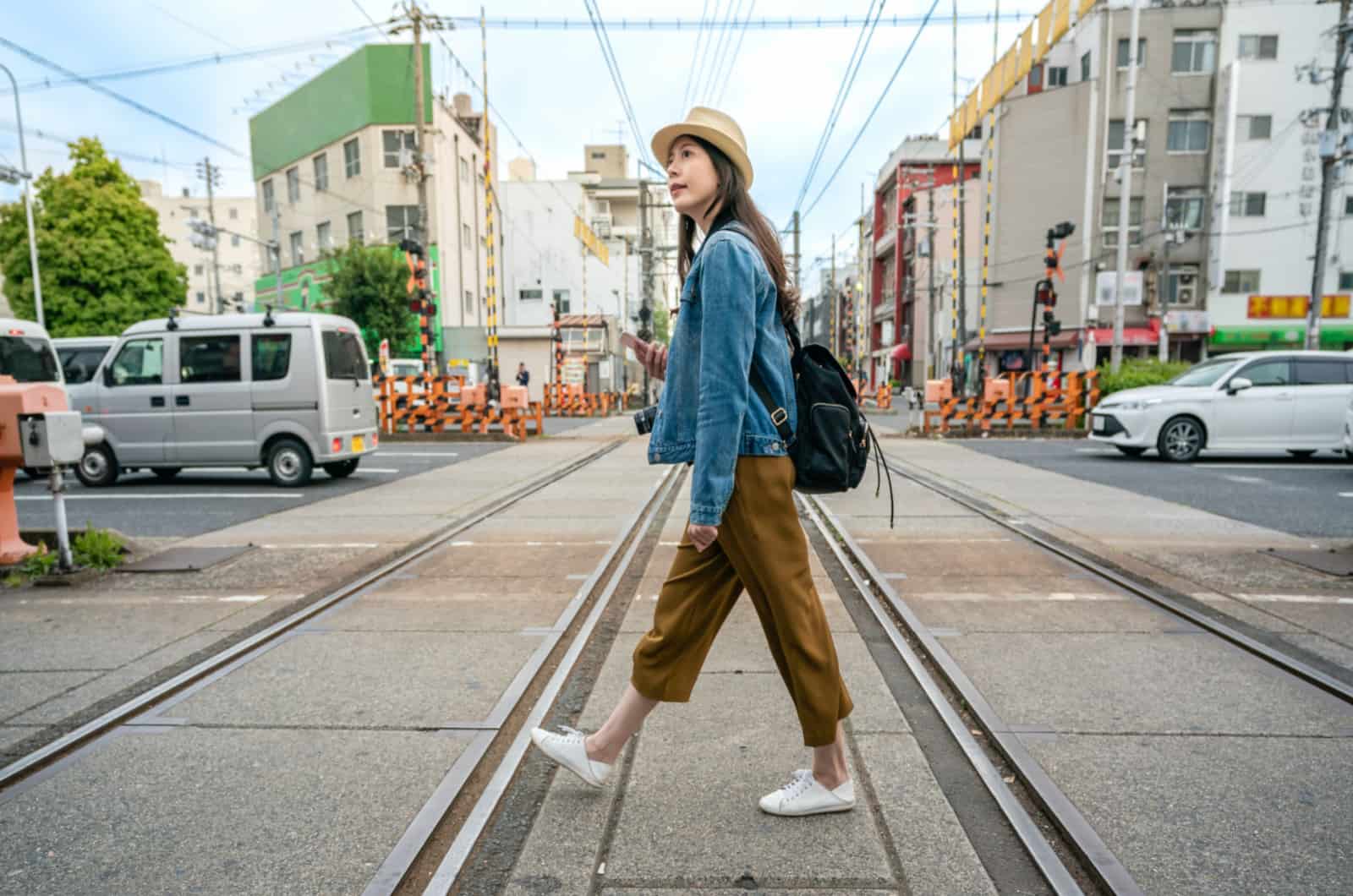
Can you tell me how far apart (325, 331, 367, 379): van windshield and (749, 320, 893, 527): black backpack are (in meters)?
9.07

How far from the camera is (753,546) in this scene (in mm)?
2174

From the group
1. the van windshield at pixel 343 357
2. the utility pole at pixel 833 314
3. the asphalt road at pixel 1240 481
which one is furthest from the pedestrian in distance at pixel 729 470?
the utility pole at pixel 833 314

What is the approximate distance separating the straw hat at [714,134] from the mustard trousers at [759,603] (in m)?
0.86

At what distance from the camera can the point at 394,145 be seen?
33.6m

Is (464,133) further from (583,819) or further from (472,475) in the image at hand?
(583,819)

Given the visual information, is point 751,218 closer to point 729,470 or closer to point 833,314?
point 729,470

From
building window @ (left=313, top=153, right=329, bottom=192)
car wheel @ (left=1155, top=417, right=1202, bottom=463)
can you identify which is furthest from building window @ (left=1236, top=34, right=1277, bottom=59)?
building window @ (left=313, top=153, right=329, bottom=192)

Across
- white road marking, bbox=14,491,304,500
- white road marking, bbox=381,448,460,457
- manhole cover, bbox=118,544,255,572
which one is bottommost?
white road marking, bbox=381,448,460,457

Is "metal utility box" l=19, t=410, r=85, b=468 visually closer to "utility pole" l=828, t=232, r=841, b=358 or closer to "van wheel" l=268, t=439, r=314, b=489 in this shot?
"van wheel" l=268, t=439, r=314, b=489

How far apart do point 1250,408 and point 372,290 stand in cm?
2711

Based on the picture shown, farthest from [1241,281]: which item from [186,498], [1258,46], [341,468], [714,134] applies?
[714,134]

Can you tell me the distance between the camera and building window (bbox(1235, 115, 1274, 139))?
33.4 m

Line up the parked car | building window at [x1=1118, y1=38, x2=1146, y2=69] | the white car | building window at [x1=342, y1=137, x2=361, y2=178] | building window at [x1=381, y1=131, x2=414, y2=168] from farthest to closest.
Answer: building window at [x1=342, y1=137, x2=361, y2=178]
building window at [x1=1118, y1=38, x2=1146, y2=69]
building window at [x1=381, y1=131, x2=414, y2=168]
the parked car
the white car

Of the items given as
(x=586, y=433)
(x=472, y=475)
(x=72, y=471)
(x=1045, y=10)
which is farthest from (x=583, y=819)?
(x=1045, y=10)
